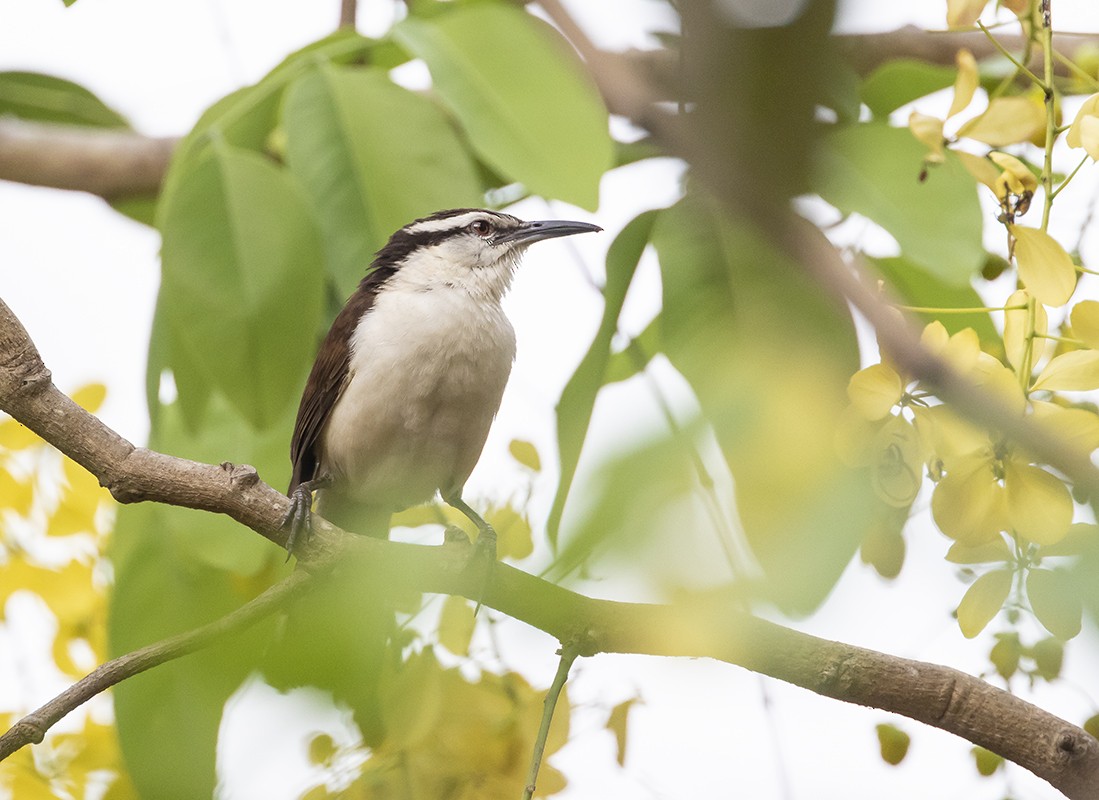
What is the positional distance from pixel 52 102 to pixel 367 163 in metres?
2.09

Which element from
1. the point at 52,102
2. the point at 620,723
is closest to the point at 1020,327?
the point at 620,723

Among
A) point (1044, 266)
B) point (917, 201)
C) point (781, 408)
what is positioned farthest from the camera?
point (917, 201)

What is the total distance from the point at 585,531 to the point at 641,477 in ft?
0.19

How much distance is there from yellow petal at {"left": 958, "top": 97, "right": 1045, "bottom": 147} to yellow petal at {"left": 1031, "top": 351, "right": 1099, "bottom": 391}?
23cm

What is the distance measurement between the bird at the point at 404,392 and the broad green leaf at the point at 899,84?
5.23ft

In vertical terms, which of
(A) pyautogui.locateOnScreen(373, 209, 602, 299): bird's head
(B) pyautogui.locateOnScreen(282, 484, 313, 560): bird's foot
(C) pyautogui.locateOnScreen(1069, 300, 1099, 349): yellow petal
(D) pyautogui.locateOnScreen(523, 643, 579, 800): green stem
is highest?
(C) pyautogui.locateOnScreen(1069, 300, 1099, 349): yellow petal

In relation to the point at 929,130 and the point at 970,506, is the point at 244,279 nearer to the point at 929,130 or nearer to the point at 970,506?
the point at 929,130

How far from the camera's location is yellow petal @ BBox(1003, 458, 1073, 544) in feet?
3.03

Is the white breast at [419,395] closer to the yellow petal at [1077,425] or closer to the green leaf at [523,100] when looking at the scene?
the green leaf at [523,100]

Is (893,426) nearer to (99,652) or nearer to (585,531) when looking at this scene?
(585,531)

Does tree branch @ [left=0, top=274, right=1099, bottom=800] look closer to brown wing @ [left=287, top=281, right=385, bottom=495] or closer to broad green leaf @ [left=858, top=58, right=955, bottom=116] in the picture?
broad green leaf @ [left=858, top=58, right=955, bottom=116]

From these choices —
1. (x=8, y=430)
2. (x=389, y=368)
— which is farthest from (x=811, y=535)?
(x=389, y=368)

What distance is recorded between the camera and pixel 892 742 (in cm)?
156

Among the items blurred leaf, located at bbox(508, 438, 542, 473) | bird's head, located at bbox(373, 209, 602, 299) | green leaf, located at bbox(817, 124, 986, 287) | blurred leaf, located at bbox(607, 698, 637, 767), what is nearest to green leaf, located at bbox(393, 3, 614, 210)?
green leaf, located at bbox(817, 124, 986, 287)
